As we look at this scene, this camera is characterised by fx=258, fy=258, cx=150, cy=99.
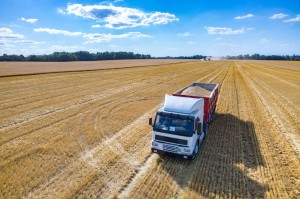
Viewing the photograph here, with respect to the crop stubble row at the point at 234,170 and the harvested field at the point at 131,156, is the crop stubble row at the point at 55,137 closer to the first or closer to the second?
the harvested field at the point at 131,156

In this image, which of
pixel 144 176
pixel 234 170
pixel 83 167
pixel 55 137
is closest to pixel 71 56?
pixel 55 137

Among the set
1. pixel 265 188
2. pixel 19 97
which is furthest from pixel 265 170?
pixel 19 97

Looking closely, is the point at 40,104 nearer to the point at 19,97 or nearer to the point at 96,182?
the point at 19,97

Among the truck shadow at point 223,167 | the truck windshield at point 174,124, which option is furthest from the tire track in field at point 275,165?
the truck windshield at point 174,124

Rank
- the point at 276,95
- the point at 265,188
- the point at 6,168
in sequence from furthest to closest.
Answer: the point at 276,95 < the point at 6,168 < the point at 265,188

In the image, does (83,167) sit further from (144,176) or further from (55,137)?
(55,137)

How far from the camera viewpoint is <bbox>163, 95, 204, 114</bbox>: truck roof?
12.0m

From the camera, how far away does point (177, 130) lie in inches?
449

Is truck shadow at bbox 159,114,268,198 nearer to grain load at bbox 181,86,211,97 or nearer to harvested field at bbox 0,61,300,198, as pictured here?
harvested field at bbox 0,61,300,198

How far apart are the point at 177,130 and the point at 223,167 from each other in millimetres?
2658

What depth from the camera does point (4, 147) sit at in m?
13.6

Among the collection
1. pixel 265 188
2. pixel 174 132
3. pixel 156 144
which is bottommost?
pixel 265 188

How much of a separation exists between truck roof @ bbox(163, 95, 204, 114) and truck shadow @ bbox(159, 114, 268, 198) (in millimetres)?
2339

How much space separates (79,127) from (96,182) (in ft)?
23.7
